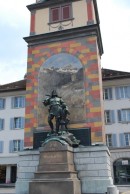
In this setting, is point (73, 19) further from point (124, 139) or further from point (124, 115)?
point (124, 139)

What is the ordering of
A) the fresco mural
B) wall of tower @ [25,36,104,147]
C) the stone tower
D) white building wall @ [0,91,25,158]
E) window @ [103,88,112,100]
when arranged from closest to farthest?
wall of tower @ [25,36,104,147], the stone tower, the fresco mural, window @ [103,88,112,100], white building wall @ [0,91,25,158]

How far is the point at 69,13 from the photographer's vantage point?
22.6 metres

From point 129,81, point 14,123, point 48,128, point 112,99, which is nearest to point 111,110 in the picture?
point 112,99

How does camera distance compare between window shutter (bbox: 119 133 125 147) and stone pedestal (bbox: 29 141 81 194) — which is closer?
stone pedestal (bbox: 29 141 81 194)

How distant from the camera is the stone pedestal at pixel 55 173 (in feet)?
48.1

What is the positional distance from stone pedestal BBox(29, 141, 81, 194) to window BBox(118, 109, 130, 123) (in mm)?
16874

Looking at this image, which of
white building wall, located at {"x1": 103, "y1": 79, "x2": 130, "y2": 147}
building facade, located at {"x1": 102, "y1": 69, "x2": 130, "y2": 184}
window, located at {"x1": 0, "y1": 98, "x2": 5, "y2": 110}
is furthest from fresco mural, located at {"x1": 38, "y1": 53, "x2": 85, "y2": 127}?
window, located at {"x1": 0, "y1": 98, "x2": 5, "y2": 110}

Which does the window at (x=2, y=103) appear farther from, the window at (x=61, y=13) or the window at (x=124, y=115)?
the window at (x=61, y=13)

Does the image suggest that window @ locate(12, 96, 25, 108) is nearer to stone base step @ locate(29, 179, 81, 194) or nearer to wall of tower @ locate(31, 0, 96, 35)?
A: wall of tower @ locate(31, 0, 96, 35)

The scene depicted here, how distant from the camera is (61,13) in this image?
2270cm

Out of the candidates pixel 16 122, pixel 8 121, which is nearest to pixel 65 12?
pixel 16 122

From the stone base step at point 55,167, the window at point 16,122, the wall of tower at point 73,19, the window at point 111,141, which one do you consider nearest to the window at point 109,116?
the window at point 111,141

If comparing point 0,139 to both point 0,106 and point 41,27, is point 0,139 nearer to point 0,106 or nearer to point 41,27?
point 0,106

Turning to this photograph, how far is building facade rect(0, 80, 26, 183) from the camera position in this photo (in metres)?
34.5
